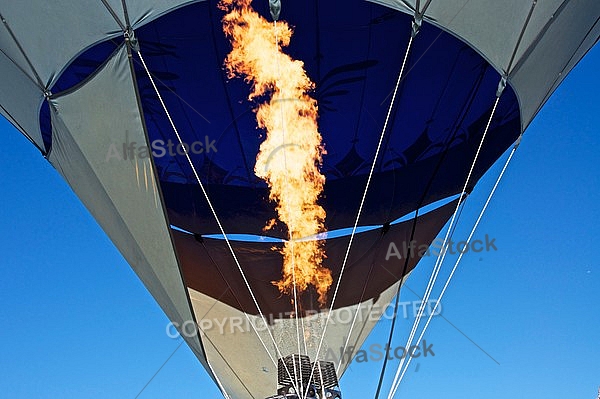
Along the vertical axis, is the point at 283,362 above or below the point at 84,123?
below

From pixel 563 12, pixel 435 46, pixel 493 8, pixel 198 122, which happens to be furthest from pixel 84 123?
pixel 563 12

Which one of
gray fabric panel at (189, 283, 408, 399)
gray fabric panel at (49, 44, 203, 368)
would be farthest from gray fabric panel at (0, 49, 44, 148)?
gray fabric panel at (189, 283, 408, 399)

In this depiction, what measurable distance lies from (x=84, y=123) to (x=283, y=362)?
304 cm

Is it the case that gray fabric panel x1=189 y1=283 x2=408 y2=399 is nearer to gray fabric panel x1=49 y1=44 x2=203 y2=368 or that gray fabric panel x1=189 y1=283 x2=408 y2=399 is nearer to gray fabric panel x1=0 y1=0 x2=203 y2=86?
gray fabric panel x1=49 y1=44 x2=203 y2=368

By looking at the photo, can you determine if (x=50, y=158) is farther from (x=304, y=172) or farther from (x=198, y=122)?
(x=304, y=172)

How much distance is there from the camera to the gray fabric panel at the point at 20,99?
21.8ft

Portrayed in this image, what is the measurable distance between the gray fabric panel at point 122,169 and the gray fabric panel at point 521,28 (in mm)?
2567

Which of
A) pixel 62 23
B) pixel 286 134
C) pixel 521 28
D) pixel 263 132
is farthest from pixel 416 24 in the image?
pixel 62 23

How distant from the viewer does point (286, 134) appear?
7.27m

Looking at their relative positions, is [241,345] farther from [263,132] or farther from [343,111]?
[343,111]

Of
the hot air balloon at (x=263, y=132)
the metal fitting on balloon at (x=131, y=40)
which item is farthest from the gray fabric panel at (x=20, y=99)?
the metal fitting on balloon at (x=131, y=40)

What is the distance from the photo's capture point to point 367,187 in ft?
25.3

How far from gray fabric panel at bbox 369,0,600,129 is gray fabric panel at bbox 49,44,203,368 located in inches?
101

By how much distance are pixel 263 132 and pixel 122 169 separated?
1755mm
